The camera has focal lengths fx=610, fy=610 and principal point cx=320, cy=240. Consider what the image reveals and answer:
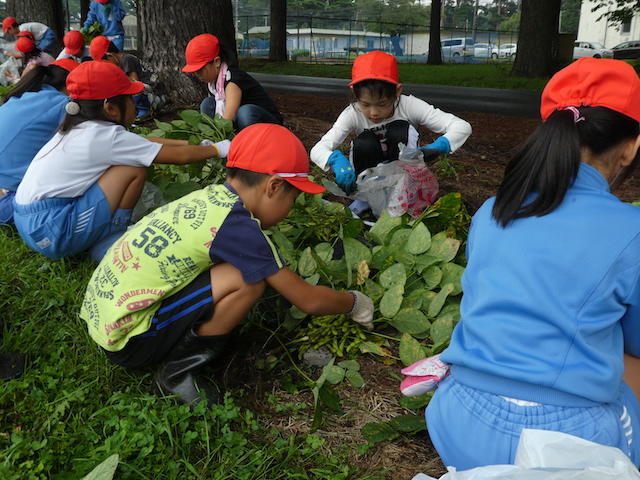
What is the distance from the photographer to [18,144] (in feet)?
9.80

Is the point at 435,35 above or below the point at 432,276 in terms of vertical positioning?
above

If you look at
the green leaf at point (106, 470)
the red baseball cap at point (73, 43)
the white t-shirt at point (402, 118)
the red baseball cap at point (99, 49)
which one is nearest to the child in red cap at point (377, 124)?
the white t-shirt at point (402, 118)

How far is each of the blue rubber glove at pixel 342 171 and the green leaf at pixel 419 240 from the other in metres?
0.49

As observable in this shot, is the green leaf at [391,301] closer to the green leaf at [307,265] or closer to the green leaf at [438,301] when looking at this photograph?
the green leaf at [438,301]

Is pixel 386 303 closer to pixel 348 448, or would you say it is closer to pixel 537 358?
pixel 348 448

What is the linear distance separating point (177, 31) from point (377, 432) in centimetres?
471

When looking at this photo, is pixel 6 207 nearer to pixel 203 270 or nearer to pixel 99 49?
pixel 203 270

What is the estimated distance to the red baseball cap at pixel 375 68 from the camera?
9.37 feet

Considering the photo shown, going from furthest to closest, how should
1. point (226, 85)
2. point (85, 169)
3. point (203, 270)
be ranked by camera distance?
point (226, 85) → point (85, 169) → point (203, 270)

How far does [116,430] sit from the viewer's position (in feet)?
5.63

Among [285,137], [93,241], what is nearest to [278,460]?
[285,137]

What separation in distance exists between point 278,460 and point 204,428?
238mm

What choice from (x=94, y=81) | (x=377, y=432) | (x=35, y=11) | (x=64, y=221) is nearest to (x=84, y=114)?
(x=94, y=81)

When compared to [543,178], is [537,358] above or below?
below
